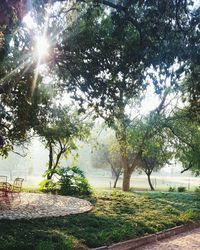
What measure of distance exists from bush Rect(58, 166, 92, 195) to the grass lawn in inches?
213

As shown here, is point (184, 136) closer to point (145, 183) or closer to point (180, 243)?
point (180, 243)

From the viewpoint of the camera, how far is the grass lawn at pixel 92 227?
9438 mm

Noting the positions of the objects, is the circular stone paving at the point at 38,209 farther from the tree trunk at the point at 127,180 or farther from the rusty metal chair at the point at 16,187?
Result: the tree trunk at the point at 127,180

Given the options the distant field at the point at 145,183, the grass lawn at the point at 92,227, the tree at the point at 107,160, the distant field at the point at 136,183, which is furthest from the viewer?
the distant field at the point at 145,183

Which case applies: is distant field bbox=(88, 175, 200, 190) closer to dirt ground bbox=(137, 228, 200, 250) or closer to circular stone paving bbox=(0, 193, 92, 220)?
circular stone paving bbox=(0, 193, 92, 220)

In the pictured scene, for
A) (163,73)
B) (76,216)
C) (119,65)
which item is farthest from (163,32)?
(76,216)

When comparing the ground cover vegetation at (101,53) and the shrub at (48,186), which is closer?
the ground cover vegetation at (101,53)

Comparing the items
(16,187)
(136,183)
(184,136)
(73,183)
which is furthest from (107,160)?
(16,187)

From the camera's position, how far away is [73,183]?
24219 mm

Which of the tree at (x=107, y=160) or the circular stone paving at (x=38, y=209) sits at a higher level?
the tree at (x=107, y=160)

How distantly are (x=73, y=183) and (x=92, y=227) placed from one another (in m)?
12.4

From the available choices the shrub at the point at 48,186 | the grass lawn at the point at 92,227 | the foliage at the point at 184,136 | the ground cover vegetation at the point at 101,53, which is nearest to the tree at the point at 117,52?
the ground cover vegetation at the point at 101,53

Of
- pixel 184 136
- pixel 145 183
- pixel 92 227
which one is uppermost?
pixel 184 136

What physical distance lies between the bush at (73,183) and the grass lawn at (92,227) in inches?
213
